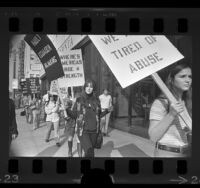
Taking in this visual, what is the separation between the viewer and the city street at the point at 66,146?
355 centimetres

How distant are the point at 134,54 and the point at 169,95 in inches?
21.0

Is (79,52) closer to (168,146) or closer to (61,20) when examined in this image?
(61,20)

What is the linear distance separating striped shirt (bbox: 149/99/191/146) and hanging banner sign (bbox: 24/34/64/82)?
3.22 ft

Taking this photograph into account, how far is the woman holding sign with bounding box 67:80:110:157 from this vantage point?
3586mm

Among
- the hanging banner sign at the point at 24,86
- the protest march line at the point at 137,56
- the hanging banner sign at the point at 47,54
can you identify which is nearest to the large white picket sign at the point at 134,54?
the protest march line at the point at 137,56

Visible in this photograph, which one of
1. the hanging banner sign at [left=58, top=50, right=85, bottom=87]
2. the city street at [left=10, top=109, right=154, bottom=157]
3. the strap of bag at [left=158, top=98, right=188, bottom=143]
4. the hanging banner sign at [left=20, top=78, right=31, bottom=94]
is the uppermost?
the hanging banner sign at [left=58, top=50, right=85, bottom=87]

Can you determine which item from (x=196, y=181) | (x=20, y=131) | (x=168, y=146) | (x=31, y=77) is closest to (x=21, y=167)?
(x=20, y=131)

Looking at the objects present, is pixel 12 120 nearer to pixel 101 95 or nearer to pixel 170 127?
pixel 101 95

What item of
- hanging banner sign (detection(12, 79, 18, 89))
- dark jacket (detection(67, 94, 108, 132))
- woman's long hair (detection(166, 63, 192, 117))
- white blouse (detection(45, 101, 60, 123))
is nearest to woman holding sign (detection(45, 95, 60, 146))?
white blouse (detection(45, 101, 60, 123))

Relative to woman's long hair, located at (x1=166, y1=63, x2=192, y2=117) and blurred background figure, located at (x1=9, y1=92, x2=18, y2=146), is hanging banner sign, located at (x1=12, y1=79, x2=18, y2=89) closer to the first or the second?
blurred background figure, located at (x1=9, y1=92, x2=18, y2=146)

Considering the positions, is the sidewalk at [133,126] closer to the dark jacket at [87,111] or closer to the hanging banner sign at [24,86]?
the dark jacket at [87,111]

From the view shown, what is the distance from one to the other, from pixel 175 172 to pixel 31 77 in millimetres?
1693

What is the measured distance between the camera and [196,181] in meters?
3.55

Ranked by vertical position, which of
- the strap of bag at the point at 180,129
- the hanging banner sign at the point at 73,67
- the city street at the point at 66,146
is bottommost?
the city street at the point at 66,146
